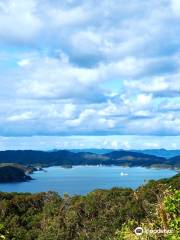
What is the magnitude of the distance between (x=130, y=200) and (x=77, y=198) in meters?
6.97

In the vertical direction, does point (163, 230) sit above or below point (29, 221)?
above

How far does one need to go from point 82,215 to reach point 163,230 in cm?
4814

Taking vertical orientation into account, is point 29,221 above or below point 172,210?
below

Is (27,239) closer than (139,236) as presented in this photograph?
No

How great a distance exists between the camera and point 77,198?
2670 inches

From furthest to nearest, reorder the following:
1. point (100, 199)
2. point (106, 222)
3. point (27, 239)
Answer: point (100, 199)
point (106, 222)
point (27, 239)

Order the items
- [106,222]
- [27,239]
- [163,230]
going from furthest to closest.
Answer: [106,222] < [27,239] < [163,230]

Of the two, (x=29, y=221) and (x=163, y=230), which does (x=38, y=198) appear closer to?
(x=29, y=221)

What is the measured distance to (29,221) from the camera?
6294 centimetres

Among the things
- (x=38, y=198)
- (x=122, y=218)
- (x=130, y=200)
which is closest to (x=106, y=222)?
(x=122, y=218)

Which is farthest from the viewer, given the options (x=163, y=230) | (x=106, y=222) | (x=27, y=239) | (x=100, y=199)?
(x=100, y=199)

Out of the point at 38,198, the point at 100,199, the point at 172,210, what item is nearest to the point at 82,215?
the point at 100,199

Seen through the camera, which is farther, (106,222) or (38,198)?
(38,198)

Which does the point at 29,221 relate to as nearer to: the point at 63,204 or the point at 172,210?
the point at 63,204
